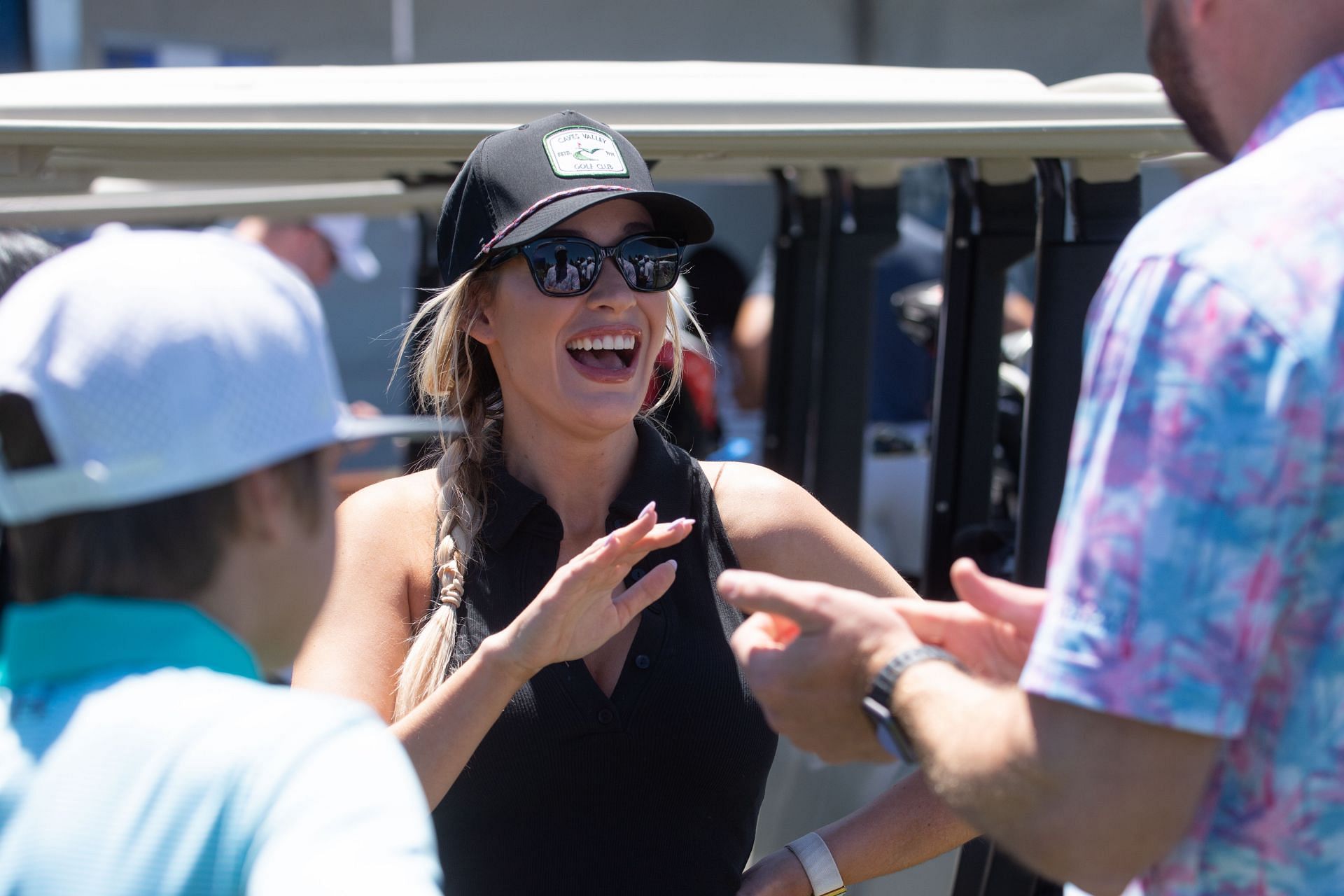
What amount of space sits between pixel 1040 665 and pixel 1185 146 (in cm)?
161

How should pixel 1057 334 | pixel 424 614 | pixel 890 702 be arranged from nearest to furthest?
1. pixel 890 702
2. pixel 424 614
3. pixel 1057 334

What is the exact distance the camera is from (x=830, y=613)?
1253 mm

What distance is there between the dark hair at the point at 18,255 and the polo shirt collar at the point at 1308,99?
179cm

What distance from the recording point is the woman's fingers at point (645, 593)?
169 centimetres

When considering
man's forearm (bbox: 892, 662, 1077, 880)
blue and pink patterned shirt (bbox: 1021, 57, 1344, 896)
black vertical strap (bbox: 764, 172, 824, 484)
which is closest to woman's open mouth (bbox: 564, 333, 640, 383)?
man's forearm (bbox: 892, 662, 1077, 880)

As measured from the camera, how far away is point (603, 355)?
6.93 ft

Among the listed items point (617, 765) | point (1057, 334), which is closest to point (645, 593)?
point (617, 765)

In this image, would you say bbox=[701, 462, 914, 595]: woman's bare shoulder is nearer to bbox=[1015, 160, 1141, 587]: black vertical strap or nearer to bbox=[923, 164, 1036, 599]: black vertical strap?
bbox=[1015, 160, 1141, 587]: black vertical strap

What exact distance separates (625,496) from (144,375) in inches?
45.2

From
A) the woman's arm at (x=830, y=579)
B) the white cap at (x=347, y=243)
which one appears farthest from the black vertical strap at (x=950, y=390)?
the white cap at (x=347, y=243)

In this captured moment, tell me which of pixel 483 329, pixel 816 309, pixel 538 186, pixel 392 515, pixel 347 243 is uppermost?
pixel 538 186

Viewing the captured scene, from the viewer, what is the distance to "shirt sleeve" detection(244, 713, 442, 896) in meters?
0.90

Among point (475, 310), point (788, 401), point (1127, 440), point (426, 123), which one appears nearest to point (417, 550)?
point (475, 310)

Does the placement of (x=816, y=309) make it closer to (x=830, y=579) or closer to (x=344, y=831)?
(x=830, y=579)
